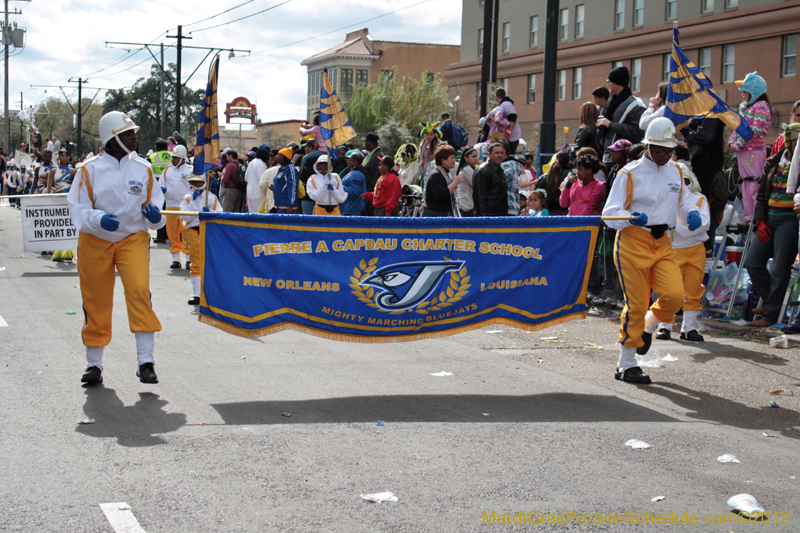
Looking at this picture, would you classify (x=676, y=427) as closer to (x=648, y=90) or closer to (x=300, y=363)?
(x=300, y=363)

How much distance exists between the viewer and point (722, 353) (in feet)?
27.7

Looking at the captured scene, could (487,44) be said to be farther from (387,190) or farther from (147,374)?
(147,374)

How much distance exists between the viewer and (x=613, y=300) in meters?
10.8

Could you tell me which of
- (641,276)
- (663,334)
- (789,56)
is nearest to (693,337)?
(663,334)

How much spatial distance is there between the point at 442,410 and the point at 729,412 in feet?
7.31

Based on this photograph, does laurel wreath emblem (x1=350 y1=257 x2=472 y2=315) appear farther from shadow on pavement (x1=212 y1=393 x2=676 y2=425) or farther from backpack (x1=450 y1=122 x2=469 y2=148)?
backpack (x1=450 y1=122 x2=469 y2=148)

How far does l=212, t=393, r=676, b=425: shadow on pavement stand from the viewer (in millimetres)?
5855

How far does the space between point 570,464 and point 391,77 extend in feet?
215

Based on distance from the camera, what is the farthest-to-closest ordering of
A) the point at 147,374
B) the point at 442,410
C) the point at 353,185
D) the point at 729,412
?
the point at 353,185
the point at 147,374
the point at 729,412
the point at 442,410

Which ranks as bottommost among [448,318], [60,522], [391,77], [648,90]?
[60,522]

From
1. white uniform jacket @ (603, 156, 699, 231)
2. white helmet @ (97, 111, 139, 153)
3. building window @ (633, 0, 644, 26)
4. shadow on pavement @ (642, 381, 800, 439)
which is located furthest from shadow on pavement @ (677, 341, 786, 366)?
building window @ (633, 0, 644, 26)

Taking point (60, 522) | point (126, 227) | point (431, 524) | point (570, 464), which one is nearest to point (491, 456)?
point (570, 464)

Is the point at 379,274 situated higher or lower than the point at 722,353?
higher

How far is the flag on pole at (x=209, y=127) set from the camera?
7.76 metres
